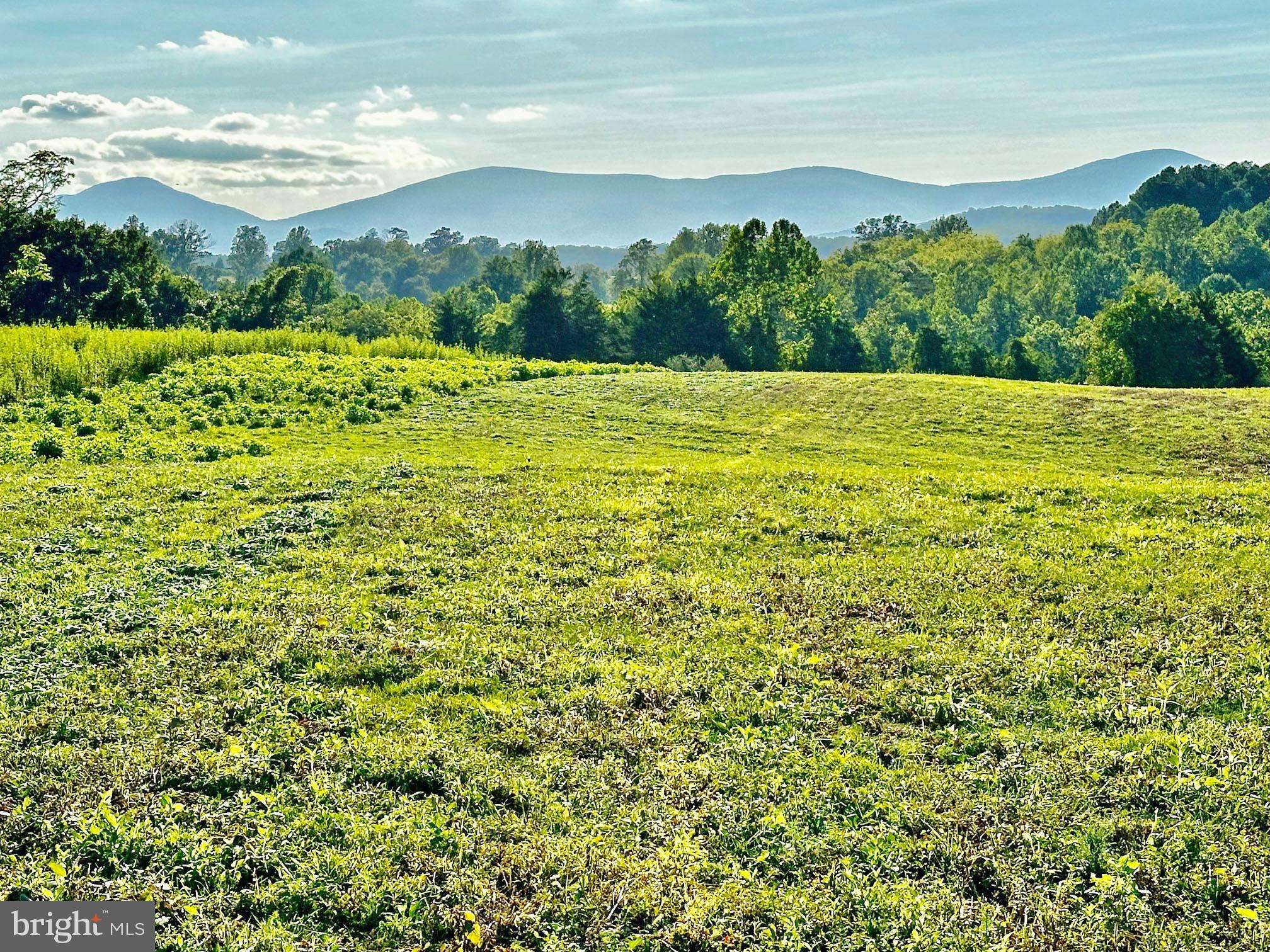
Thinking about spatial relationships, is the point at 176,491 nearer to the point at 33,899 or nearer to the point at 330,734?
the point at 330,734

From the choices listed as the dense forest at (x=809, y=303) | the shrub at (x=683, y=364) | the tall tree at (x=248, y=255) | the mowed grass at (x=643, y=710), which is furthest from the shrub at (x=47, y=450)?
the tall tree at (x=248, y=255)

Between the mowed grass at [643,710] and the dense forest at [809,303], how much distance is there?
2631 centimetres

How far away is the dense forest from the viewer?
43.4 metres

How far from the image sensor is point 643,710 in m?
6.77

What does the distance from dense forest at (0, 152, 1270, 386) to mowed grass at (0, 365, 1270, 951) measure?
26313 millimetres

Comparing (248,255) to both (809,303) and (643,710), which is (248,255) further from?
(643,710)

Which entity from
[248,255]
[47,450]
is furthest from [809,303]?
[248,255]

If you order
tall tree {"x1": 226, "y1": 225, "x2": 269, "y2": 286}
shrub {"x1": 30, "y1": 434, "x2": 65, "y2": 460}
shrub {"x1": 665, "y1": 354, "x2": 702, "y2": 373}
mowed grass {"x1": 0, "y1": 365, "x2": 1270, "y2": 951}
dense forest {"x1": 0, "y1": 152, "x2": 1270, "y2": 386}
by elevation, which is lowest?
mowed grass {"x1": 0, "y1": 365, "x2": 1270, "y2": 951}

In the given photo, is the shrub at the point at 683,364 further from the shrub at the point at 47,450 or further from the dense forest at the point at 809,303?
the shrub at the point at 47,450

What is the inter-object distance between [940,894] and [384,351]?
94.4ft

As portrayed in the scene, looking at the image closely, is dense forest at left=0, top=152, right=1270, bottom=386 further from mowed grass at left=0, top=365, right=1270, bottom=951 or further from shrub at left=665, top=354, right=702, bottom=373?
mowed grass at left=0, top=365, right=1270, bottom=951

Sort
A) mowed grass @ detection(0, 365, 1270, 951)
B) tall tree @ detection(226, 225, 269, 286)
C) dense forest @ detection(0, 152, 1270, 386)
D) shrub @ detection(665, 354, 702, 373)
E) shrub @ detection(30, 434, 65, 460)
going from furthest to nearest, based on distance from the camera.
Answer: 1. tall tree @ detection(226, 225, 269, 286)
2. shrub @ detection(665, 354, 702, 373)
3. dense forest @ detection(0, 152, 1270, 386)
4. shrub @ detection(30, 434, 65, 460)
5. mowed grass @ detection(0, 365, 1270, 951)

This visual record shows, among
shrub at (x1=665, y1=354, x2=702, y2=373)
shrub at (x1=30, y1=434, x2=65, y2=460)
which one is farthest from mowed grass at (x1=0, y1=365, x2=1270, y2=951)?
shrub at (x1=665, y1=354, x2=702, y2=373)

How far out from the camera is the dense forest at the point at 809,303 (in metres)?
43.4
